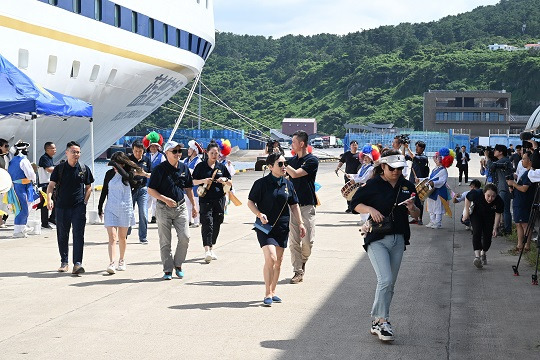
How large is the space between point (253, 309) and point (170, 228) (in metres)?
2.26

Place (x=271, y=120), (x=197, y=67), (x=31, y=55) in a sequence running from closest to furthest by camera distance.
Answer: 1. (x=31, y=55)
2. (x=197, y=67)
3. (x=271, y=120)

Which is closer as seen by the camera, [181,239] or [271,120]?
[181,239]

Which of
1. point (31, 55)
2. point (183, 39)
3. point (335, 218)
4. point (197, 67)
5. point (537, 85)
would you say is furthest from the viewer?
point (537, 85)

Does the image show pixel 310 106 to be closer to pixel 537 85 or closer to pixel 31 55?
pixel 537 85

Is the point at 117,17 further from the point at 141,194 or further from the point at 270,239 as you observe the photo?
the point at 270,239

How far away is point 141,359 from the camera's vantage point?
22.0ft

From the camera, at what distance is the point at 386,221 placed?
297 inches

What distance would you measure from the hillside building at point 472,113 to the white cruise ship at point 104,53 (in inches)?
3904

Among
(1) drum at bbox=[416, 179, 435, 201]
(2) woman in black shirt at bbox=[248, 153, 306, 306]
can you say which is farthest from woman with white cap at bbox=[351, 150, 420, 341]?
(1) drum at bbox=[416, 179, 435, 201]

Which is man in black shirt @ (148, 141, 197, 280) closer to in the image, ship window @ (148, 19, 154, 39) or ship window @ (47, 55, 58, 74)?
ship window @ (47, 55, 58, 74)

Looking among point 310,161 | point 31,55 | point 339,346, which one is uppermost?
point 31,55

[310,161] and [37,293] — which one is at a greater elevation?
[310,161]

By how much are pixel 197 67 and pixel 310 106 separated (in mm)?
142467

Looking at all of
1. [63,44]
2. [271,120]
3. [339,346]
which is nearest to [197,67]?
[63,44]
